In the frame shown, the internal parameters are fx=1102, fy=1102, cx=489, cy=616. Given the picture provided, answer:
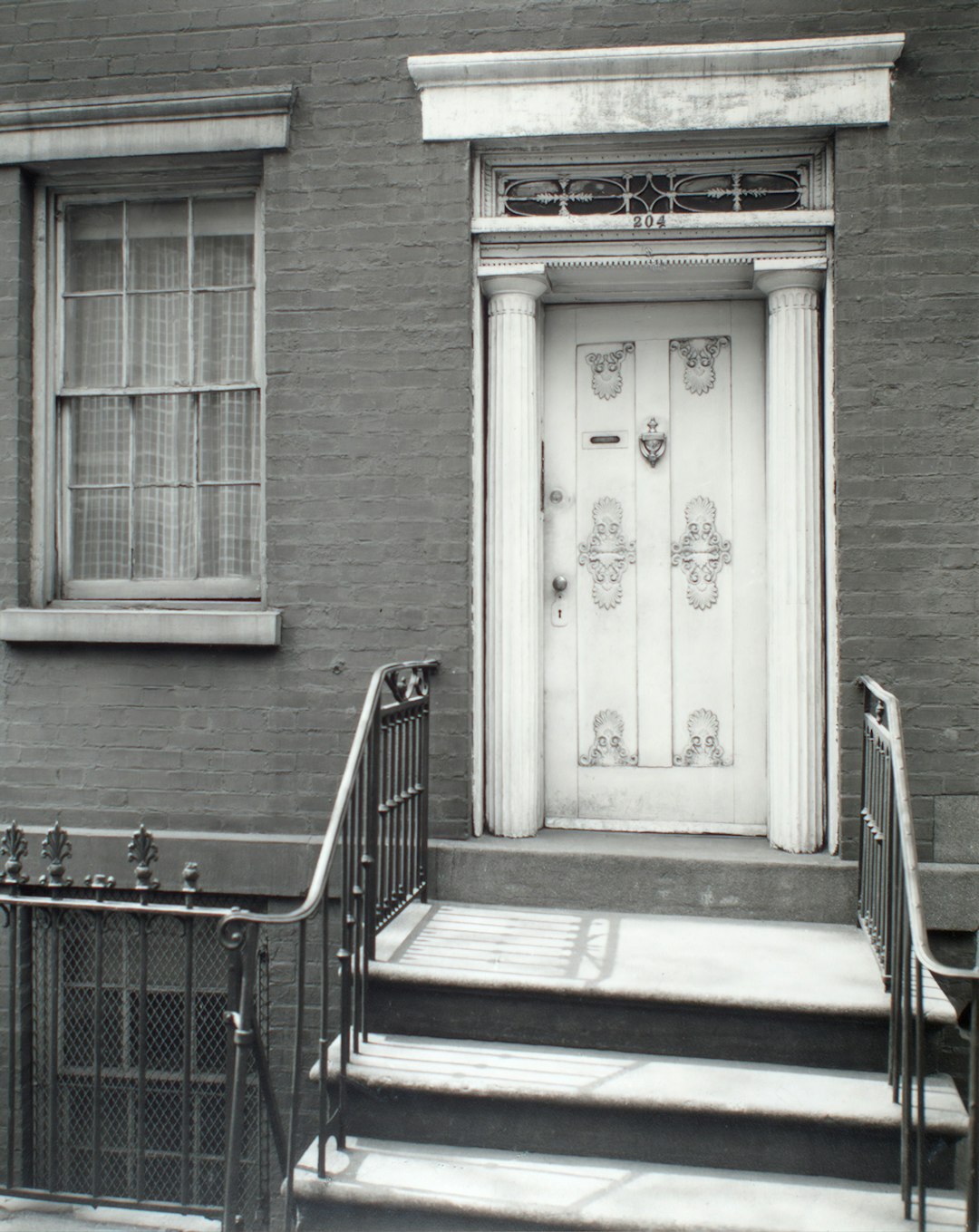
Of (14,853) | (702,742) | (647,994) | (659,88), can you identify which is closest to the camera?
(647,994)

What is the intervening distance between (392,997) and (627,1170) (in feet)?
3.24

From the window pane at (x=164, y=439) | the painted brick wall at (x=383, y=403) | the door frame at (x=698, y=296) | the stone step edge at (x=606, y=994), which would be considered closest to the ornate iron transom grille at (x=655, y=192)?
the door frame at (x=698, y=296)

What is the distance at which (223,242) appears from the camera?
5234 mm

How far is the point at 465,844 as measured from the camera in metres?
4.70

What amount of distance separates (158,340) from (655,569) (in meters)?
2.61

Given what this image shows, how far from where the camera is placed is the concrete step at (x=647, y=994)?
362 cm

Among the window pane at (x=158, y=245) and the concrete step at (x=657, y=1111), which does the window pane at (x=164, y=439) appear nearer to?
the window pane at (x=158, y=245)

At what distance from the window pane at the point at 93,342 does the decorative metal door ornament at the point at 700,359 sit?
8.78 ft

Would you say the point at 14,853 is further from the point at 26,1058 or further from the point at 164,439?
the point at 164,439

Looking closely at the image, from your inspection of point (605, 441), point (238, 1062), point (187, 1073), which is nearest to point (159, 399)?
point (605, 441)

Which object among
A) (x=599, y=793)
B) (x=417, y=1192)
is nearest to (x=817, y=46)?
(x=599, y=793)

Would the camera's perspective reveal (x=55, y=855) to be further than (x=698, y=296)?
No

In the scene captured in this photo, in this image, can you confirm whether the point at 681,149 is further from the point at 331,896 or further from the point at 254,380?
the point at 331,896

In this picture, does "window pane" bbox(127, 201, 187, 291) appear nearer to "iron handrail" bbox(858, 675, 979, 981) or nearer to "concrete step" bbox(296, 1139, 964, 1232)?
"iron handrail" bbox(858, 675, 979, 981)
